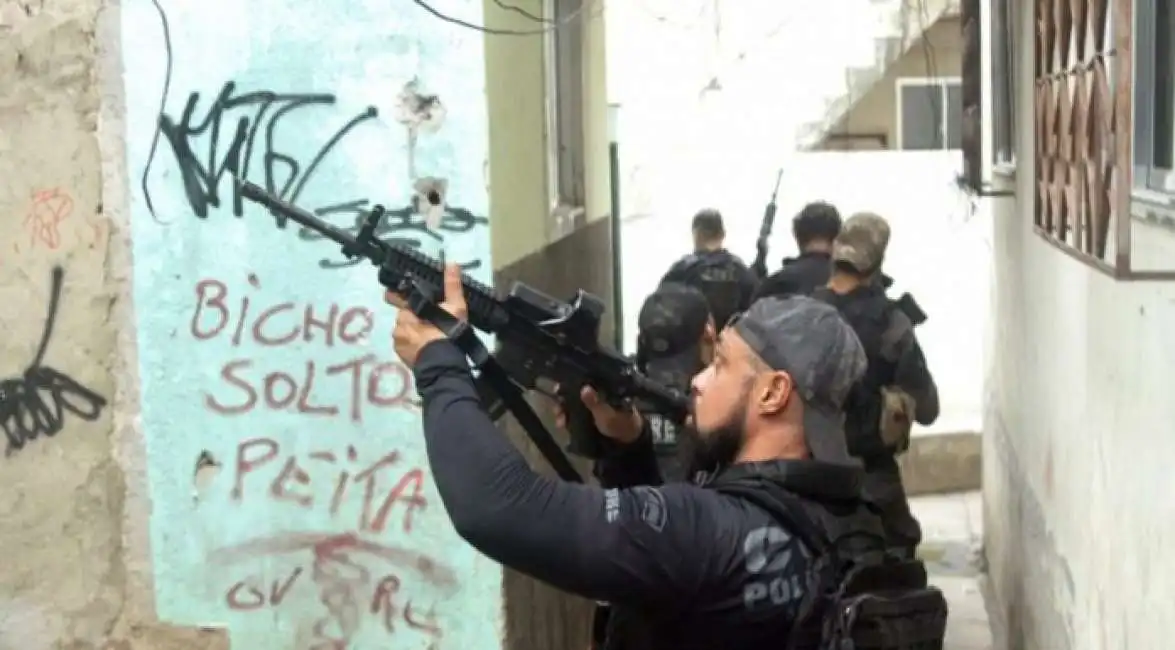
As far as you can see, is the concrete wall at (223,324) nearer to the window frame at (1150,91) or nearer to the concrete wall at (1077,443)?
the concrete wall at (1077,443)

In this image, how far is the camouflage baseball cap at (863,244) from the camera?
500 centimetres

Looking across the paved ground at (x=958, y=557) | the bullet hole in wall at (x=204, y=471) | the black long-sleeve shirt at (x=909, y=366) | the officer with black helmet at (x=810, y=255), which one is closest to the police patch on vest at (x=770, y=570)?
the bullet hole in wall at (x=204, y=471)

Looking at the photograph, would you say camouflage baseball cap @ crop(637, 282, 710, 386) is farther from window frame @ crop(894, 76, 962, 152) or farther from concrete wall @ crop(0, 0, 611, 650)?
window frame @ crop(894, 76, 962, 152)

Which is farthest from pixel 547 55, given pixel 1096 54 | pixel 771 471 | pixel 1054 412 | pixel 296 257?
pixel 771 471

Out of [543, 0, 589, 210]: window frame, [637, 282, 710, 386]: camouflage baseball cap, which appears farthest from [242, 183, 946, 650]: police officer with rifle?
[543, 0, 589, 210]: window frame

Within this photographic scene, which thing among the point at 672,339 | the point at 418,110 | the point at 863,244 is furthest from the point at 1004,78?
the point at 418,110

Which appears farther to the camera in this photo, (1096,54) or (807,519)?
(1096,54)

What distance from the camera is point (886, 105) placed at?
40.3 feet

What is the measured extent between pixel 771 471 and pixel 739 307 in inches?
160

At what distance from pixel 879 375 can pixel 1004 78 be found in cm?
140

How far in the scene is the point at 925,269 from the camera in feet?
30.6

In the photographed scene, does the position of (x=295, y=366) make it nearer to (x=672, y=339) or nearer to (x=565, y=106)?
(x=672, y=339)

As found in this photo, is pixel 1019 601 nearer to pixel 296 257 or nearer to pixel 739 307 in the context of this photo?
pixel 739 307

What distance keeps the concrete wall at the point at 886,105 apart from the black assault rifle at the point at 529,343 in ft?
29.7
